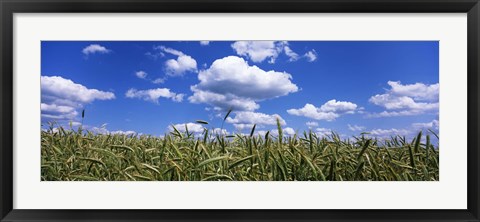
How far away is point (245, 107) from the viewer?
1.95 metres

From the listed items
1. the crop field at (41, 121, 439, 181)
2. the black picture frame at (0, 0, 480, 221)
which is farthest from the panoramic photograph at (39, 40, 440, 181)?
the black picture frame at (0, 0, 480, 221)

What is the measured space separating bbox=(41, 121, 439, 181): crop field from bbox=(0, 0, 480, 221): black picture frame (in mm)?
129

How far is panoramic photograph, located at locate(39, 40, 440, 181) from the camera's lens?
1.92 meters

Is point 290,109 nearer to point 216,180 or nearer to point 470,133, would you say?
point 216,180
